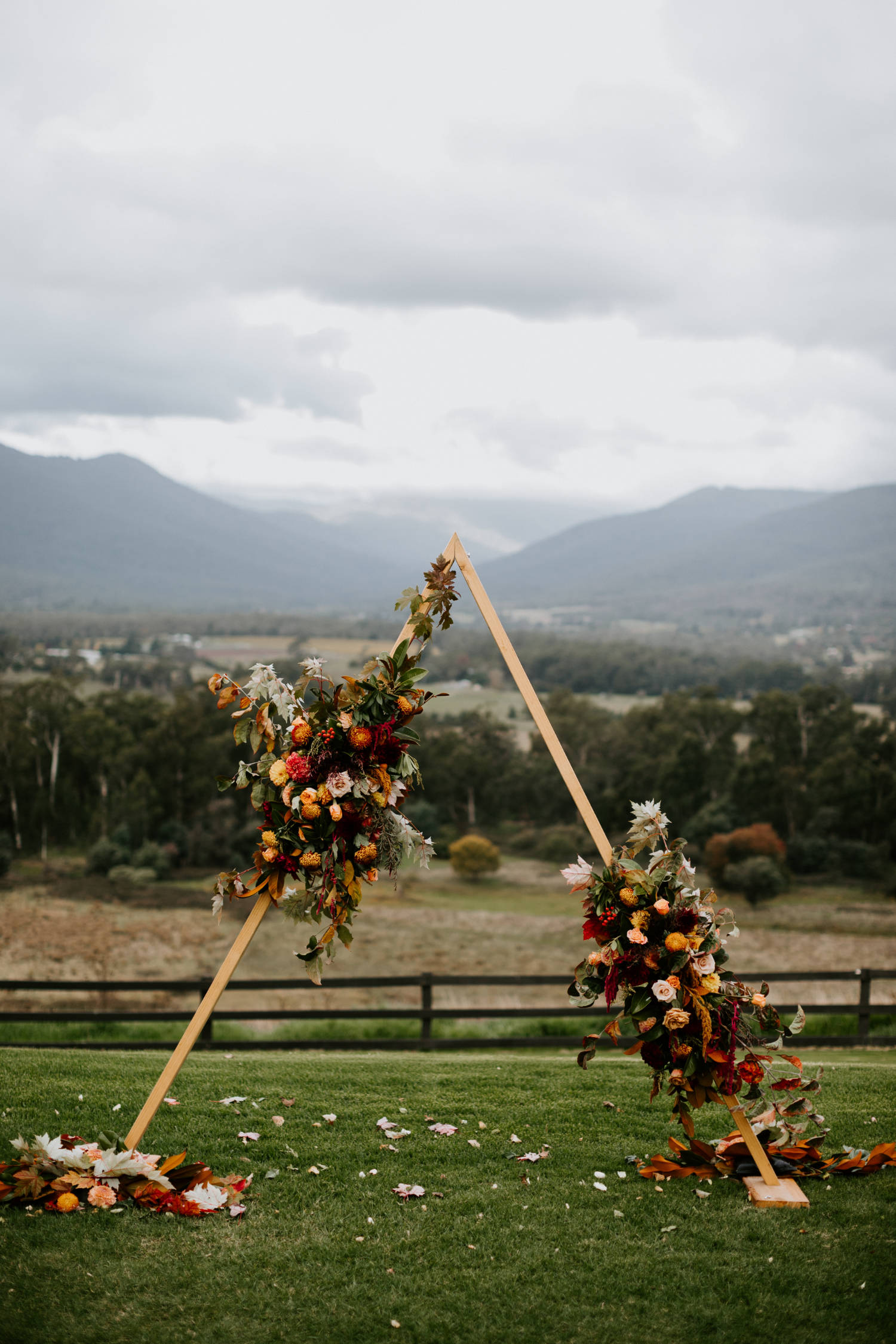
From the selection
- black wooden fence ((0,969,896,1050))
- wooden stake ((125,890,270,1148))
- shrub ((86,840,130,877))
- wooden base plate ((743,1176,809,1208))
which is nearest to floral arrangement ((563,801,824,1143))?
wooden base plate ((743,1176,809,1208))

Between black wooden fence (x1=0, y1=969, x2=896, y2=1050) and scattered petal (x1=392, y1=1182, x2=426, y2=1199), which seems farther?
black wooden fence (x1=0, y1=969, x2=896, y2=1050)

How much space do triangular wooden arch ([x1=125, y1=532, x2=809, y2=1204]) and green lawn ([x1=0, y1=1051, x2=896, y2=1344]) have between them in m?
0.20

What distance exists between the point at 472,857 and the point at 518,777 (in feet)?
34.9

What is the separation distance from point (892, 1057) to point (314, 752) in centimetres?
800

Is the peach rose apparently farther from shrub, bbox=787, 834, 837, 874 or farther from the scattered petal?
shrub, bbox=787, 834, 837, 874

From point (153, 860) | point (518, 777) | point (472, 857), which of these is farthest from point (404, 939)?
point (518, 777)

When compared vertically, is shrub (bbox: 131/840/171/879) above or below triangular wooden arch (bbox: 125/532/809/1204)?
below

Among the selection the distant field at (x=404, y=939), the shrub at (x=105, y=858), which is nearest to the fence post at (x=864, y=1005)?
the distant field at (x=404, y=939)

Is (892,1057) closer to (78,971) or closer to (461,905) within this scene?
(78,971)

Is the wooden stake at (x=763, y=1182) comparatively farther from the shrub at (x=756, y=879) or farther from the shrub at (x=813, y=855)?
the shrub at (x=813, y=855)

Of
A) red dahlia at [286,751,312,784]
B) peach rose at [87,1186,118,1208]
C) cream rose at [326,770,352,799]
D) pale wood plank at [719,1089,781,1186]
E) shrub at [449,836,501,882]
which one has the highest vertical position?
red dahlia at [286,751,312,784]

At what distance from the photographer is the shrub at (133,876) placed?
39.3 meters

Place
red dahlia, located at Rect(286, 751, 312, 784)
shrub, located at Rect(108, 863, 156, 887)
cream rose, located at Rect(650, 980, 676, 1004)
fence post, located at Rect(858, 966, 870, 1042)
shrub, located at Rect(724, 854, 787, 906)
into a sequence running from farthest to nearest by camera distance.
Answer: shrub, located at Rect(108, 863, 156, 887) < shrub, located at Rect(724, 854, 787, 906) < fence post, located at Rect(858, 966, 870, 1042) < red dahlia, located at Rect(286, 751, 312, 784) < cream rose, located at Rect(650, 980, 676, 1004)

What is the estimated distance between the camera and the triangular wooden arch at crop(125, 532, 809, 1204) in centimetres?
472
